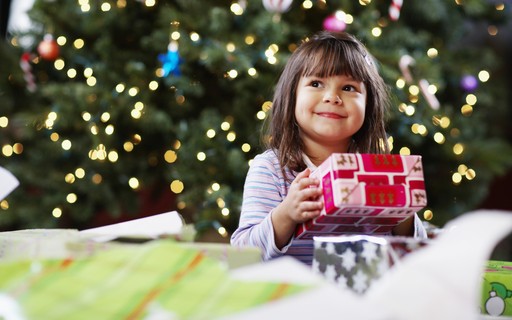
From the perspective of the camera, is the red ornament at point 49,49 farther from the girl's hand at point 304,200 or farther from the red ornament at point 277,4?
the girl's hand at point 304,200

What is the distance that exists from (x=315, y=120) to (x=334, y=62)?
0.11 metres

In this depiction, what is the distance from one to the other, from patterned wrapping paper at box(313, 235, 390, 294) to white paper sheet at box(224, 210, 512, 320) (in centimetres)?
5

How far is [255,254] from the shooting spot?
45 cm

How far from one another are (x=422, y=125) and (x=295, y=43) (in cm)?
54

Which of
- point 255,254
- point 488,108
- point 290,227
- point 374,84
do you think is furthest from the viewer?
point 488,108

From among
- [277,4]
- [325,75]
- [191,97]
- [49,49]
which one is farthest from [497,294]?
[49,49]

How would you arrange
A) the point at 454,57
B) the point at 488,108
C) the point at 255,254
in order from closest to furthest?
the point at 255,254
the point at 454,57
the point at 488,108

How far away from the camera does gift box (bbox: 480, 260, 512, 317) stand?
64 cm

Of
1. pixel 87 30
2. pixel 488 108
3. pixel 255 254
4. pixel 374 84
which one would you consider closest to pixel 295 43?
pixel 87 30

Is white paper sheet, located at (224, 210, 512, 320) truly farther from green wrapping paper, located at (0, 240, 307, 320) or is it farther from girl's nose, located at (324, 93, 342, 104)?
girl's nose, located at (324, 93, 342, 104)

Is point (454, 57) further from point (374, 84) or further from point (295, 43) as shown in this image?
point (374, 84)

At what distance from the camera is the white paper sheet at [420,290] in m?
0.27

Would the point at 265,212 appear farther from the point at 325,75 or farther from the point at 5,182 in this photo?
the point at 5,182

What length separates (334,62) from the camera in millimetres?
1133
